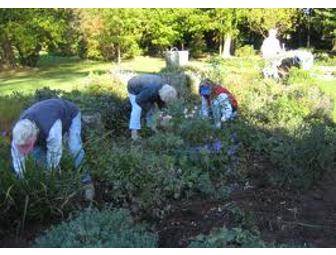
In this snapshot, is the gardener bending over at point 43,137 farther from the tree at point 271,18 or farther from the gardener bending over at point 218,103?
the tree at point 271,18

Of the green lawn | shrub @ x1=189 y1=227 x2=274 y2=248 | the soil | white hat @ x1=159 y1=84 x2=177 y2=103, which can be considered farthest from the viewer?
the green lawn

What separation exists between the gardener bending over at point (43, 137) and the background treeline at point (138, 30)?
19.2 meters

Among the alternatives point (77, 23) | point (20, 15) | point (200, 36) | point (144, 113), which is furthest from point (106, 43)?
point (144, 113)

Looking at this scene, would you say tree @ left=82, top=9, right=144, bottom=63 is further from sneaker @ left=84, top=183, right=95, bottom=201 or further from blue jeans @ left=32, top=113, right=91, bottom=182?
sneaker @ left=84, top=183, right=95, bottom=201

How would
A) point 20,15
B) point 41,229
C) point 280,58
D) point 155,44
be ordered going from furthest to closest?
point 155,44
point 20,15
point 280,58
point 41,229

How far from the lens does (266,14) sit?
1065 inches

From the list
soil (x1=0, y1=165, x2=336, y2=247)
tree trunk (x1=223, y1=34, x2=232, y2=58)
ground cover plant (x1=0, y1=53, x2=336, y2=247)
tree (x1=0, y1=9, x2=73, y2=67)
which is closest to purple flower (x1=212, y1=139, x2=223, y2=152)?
ground cover plant (x1=0, y1=53, x2=336, y2=247)

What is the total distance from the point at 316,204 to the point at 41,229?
2.84 meters

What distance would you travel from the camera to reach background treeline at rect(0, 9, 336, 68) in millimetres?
24375

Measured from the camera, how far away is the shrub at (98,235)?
3930 millimetres

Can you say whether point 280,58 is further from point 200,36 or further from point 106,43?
point 200,36

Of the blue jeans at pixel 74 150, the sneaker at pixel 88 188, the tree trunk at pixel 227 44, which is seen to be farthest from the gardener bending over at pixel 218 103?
the tree trunk at pixel 227 44

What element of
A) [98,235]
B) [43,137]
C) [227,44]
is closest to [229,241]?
[98,235]

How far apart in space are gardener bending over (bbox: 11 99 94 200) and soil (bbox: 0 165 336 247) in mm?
494
